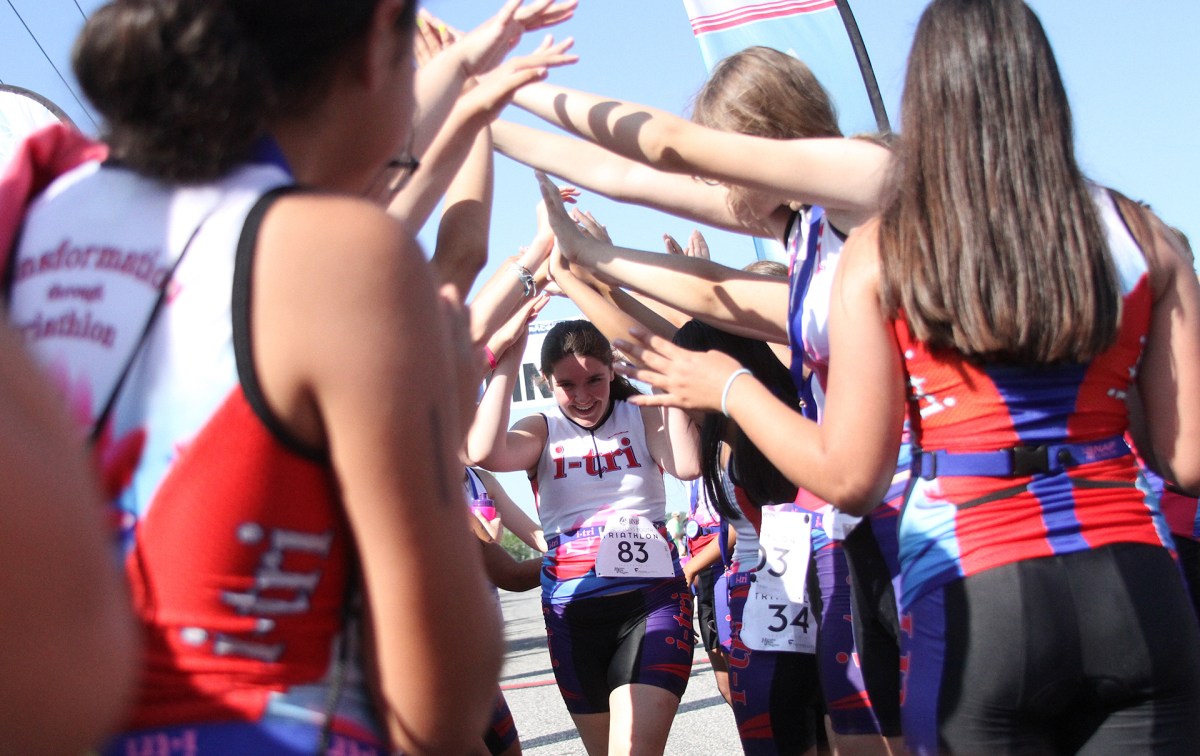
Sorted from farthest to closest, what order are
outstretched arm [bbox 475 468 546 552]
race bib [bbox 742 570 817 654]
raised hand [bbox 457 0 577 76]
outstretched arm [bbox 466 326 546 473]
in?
outstretched arm [bbox 475 468 546 552]
outstretched arm [bbox 466 326 546 473]
race bib [bbox 742 570 817 654]
raised hand [bbox 457 0 577 76]

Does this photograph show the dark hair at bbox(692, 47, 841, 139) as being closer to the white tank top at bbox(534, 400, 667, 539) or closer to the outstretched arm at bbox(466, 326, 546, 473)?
the outstretched arm at bbox(466, 326, 546, 473)

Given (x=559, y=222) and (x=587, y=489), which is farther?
(x=587, y=489)

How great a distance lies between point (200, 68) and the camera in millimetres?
1121

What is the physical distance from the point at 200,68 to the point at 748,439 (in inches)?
106

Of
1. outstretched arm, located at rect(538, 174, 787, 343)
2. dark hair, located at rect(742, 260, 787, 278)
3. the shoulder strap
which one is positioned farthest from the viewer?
dark hair, located at rect(742, 260, 787, 278)

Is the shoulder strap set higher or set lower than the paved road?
higher

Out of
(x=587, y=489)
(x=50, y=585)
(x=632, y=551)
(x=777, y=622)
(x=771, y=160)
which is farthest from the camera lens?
(x=587, y=489)

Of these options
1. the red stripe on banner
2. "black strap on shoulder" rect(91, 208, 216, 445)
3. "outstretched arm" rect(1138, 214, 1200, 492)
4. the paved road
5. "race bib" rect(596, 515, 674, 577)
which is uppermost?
the red stripe on banner

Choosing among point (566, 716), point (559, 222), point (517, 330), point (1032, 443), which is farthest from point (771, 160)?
point (566, 716)

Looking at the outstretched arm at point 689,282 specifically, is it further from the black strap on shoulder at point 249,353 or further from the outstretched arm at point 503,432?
the black strap on shoulder at point 249,353

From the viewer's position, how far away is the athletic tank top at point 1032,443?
189 cm

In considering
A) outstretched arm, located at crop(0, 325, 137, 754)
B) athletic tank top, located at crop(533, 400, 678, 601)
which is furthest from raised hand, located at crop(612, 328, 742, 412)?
athletic tank top, located at crop(533, 400, 678, 601)

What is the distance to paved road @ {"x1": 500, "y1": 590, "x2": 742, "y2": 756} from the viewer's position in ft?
21.0

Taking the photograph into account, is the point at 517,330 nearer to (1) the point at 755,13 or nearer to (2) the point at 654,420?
(2) the point at 654,420
